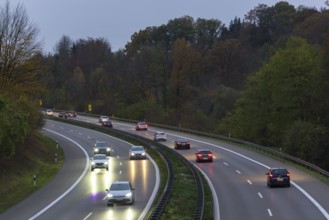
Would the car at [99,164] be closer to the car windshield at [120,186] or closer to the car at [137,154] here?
the car at [137,154]

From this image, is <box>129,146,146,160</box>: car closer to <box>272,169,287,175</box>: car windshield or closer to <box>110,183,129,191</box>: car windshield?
<box>272,169,287,175</box>: car windshield

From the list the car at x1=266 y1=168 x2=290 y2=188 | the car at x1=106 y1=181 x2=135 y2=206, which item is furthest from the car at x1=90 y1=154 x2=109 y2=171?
the car at x1=106 y1=181 x2=135 y2=206

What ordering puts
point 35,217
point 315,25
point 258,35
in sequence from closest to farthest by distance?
point 35,217 < point 315,25 < point 258,35

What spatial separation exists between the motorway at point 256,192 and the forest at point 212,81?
9.97m

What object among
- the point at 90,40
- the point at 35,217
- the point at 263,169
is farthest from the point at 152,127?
the point at 90,40

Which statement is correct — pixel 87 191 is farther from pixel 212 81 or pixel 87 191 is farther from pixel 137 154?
pixel 212 81

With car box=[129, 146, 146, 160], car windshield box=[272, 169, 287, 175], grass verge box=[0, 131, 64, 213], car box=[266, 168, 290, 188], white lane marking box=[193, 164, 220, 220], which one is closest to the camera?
white lane marking box=[193, 164, 220, 220]

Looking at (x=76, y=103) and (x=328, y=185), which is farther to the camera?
(x=76, y=103)

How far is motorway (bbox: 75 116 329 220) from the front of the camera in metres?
29.6

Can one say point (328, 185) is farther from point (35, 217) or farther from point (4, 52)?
point (4, 52)

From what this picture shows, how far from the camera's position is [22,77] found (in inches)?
2422

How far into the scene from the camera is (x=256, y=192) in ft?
122

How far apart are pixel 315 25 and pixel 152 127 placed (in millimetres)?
49800

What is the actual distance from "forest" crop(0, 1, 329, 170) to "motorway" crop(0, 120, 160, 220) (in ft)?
17.6
